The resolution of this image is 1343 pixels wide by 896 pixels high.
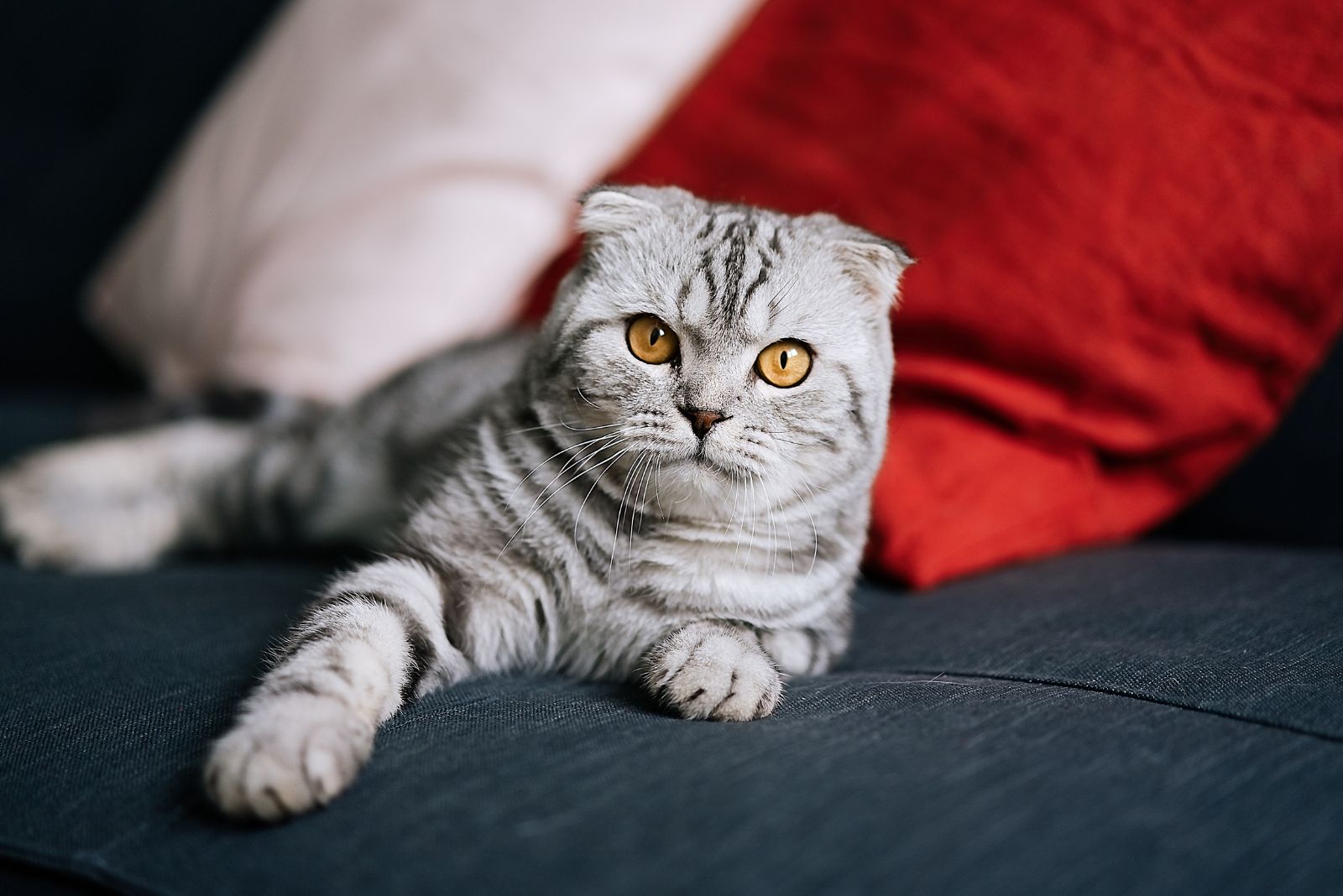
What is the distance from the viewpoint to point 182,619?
1.05 meters

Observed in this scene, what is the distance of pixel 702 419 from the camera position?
2.94 feet

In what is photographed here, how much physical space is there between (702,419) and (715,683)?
0.23 m

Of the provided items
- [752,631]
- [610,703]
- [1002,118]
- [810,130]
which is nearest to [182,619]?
[610,703]

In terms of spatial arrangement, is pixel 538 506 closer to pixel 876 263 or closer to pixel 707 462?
pixel 707 462

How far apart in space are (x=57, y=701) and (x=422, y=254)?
0.86 meters

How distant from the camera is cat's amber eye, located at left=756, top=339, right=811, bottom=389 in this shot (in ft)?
3.10

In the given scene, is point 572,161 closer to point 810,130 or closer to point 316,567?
point 810,130

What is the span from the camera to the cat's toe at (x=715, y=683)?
83 centimetres

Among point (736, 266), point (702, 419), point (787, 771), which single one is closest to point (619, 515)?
point (702, 419)

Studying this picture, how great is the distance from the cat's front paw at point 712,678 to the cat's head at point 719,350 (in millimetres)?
142

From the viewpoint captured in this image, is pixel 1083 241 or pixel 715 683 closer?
pixel 715 683

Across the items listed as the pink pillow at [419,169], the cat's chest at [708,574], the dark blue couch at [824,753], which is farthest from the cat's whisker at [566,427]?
the pink pillow at [419,169]

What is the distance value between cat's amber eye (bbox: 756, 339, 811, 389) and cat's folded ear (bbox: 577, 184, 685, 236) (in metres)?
0.21

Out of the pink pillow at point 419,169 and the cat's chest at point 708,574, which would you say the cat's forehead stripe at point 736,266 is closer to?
the cat's chest at point 708,574
